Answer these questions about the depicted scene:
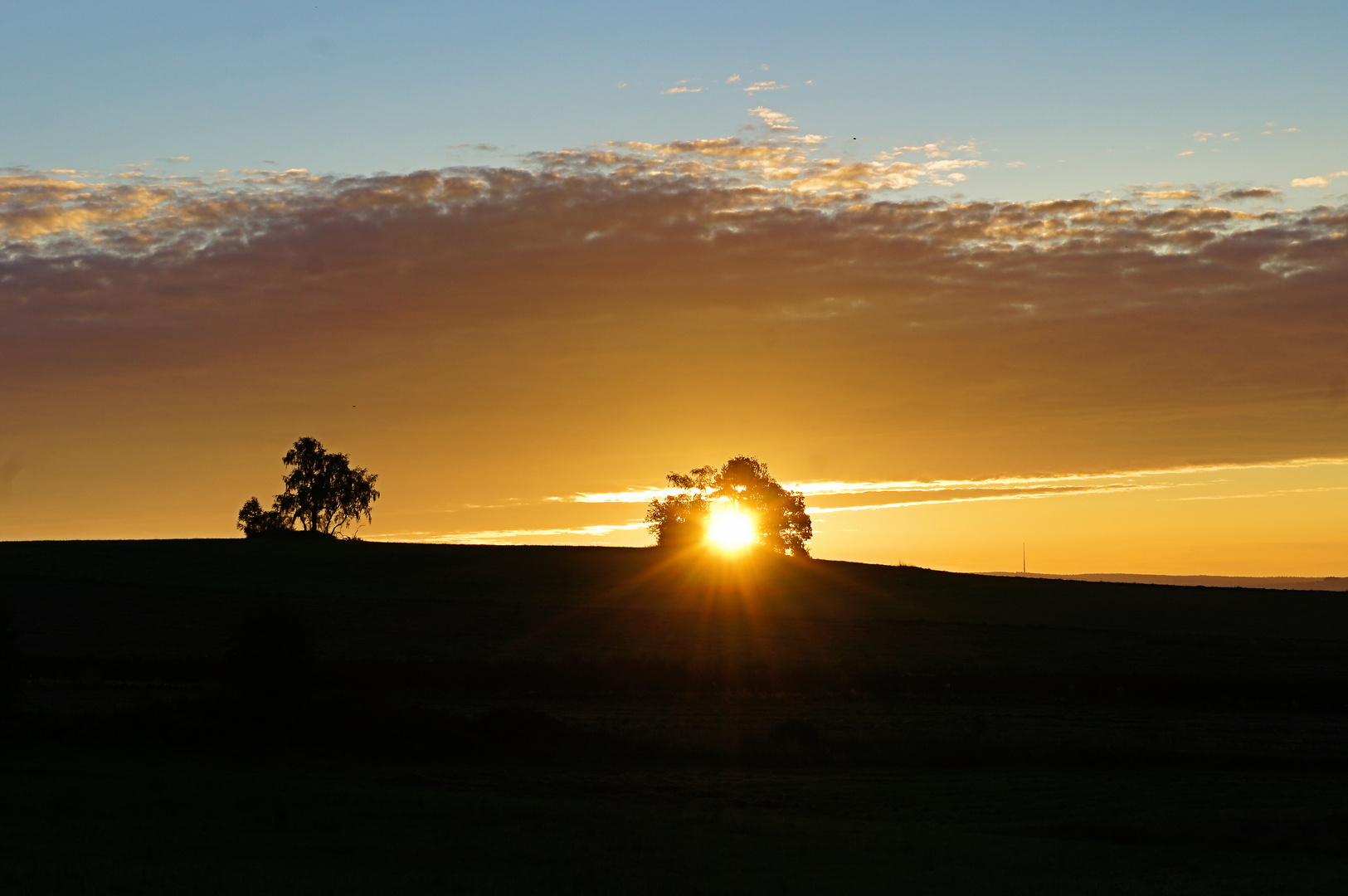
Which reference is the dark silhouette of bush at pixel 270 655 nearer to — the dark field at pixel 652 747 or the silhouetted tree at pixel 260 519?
the dark field at pixel 652 747

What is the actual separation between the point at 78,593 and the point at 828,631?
41299 mm

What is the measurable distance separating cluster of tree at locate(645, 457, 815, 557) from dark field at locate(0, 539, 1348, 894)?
49016 mm

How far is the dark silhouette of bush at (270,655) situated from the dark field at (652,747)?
3.9 inches

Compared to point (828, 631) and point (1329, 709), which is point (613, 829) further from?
point (828, 631)

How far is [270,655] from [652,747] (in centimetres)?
1384

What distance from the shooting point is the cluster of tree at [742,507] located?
117 metres

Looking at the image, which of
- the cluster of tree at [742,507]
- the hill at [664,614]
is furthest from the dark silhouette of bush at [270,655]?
the cluster of tree at [742,507]

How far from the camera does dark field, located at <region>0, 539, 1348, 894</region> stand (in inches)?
796

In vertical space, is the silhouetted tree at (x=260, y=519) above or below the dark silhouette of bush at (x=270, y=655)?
above

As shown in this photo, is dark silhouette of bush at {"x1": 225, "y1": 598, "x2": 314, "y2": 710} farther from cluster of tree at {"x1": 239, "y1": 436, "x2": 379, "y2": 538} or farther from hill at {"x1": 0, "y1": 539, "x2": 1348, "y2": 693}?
cluster of tree at {"x1": 239, "y1": 436, "x2": 379, "y2": 538}

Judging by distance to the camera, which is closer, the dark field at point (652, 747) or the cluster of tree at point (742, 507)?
the dark field at point (652, 747)

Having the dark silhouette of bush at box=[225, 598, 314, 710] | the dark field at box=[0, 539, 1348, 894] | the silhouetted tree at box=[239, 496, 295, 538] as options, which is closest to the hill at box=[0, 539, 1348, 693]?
the dark field at box=[0, 539, 1348, 894]

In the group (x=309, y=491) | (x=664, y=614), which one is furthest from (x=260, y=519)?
(x=664, y=614)

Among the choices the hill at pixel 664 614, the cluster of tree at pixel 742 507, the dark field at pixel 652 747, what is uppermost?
the cluster of tree at pixel 742 507
